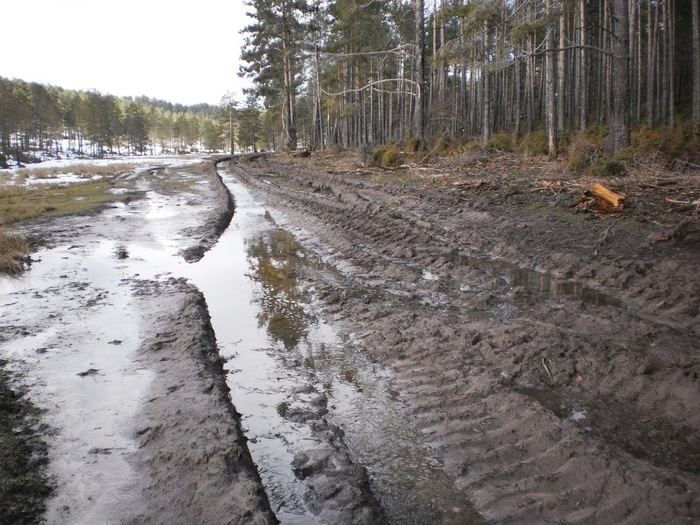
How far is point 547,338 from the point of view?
13.8 ft

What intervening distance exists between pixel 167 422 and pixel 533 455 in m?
2.45

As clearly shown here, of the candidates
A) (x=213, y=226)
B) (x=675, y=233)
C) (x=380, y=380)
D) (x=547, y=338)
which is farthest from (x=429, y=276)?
(x=213, y=226)

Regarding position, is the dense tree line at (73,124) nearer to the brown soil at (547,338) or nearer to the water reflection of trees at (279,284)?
the water reflection of trees at (279,284)

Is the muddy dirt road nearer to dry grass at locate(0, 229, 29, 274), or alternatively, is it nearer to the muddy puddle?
the muddy puddle

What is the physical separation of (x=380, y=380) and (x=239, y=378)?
1260 millimetres

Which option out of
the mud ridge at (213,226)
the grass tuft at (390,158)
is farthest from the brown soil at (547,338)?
the grass tuft at (390,158)

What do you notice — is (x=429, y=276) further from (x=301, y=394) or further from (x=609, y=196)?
(x=609, y=196)

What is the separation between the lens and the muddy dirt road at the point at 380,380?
265 centimetres

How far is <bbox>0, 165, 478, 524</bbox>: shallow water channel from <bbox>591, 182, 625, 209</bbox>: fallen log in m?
4.64

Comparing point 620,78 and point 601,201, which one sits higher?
point 620,78

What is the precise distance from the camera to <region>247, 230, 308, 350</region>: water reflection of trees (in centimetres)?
Result: 532

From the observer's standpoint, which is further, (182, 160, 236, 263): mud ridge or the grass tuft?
the grass tuft

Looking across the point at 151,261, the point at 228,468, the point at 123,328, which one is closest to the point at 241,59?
the point at 151,261

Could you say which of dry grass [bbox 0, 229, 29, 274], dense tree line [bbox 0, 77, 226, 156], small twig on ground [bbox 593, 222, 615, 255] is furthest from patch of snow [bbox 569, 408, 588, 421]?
dense tree line [bbox 0, 77, 226, 156]
